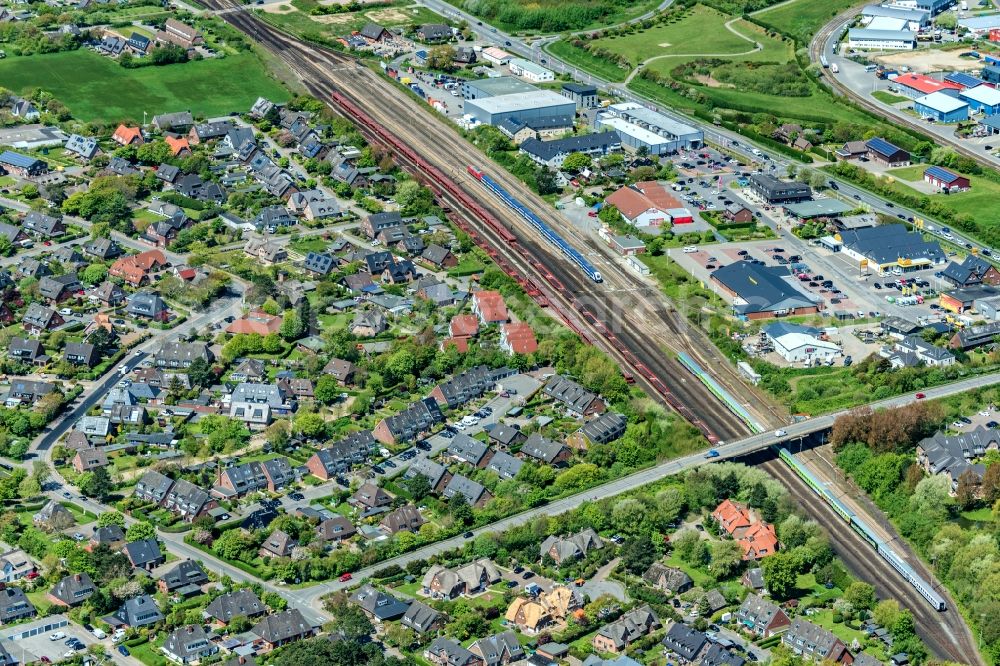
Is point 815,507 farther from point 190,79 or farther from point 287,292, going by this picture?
point 190,79

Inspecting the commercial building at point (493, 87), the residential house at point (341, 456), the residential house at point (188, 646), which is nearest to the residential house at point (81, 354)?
the residential house at point (341, 456)

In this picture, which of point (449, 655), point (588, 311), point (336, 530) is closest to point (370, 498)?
point (336, 530)

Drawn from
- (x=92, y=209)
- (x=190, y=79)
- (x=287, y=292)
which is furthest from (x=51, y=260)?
(x=190, y=79)

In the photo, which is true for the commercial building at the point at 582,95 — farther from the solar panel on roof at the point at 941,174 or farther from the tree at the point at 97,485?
the tree at the point at 97,485

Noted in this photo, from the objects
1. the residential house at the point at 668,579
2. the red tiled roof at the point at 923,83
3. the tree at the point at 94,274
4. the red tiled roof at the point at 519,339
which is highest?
the residential house at the point at 668,579

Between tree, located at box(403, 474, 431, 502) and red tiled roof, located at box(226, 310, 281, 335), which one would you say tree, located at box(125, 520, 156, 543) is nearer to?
tree, located at box(403, 474, 431, 502)

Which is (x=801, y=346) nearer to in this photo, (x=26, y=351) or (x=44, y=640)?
(x=26, y=351)
